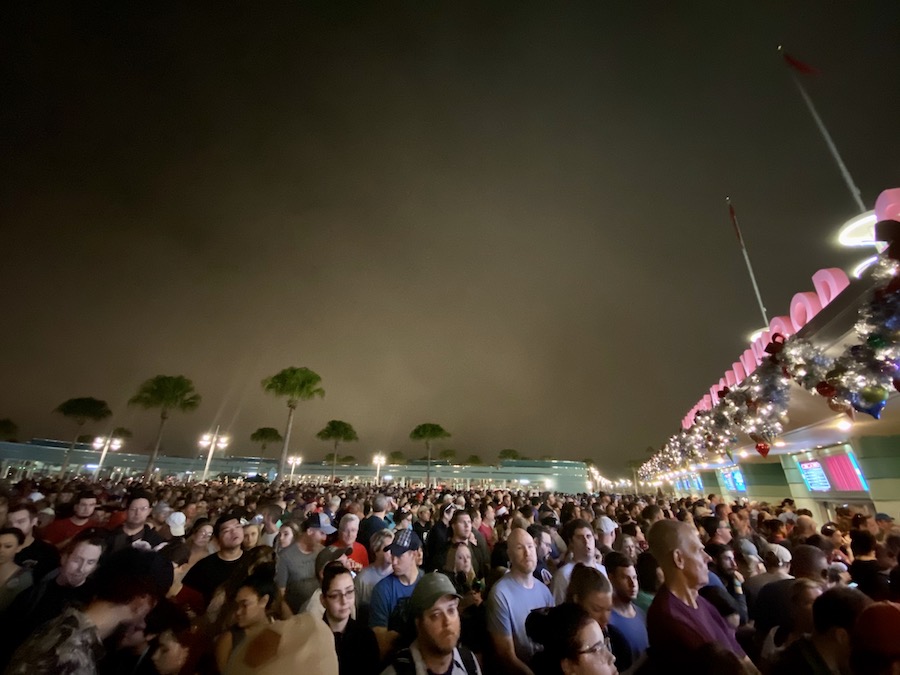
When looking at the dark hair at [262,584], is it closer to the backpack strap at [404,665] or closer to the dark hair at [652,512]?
the backpack strap at [404,665]

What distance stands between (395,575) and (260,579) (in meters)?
1.67

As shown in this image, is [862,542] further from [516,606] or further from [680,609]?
[516,606]

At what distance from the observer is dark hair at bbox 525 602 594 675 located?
2646mm

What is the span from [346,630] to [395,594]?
3.11 feet

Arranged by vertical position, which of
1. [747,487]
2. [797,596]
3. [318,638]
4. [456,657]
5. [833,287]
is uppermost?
[833,287]

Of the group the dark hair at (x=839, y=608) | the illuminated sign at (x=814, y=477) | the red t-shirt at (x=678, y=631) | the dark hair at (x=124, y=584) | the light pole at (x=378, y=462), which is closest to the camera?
the dark hair at (x=839, y=608)

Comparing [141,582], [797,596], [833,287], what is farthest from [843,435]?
[141,582]

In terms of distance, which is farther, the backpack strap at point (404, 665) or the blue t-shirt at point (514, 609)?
the blue t-shirt at point (514, 609)

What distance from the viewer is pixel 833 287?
842 centimetres

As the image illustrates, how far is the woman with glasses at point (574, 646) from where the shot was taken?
8.59 feet

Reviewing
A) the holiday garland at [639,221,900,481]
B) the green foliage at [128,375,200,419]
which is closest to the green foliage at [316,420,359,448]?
the green foliage at [128,375,200,419]

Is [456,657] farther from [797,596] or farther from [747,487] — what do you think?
[747,487]

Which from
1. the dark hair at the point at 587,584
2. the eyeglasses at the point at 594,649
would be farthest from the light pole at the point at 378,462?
the eyeglasses at the point at 594,649

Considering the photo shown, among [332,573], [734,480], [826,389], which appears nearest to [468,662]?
[332,573]
